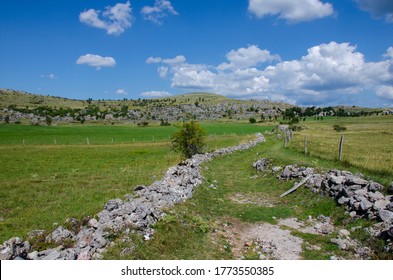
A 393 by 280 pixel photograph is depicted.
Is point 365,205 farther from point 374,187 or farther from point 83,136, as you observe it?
point 83,136

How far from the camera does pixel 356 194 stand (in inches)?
508

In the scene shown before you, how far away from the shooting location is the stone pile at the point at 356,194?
10.9m

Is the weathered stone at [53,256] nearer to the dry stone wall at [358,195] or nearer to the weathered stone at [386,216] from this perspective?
the dry stone wall at [358,195]

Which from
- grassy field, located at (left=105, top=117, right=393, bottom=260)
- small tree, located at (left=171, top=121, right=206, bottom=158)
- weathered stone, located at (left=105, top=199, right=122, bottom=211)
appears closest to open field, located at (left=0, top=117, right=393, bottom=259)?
grassy field, located at (left=105, top=117, right=393, bottom=260)

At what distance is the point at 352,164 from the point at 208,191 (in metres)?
10.3

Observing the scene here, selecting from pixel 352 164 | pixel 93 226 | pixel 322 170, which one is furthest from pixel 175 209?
pixel 352 164

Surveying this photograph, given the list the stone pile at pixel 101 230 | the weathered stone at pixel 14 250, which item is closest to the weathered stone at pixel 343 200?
the stone pile at pixel 101 230

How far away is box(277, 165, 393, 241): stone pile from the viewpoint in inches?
429

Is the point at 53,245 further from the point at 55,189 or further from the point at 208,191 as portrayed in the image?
the point at 55,189

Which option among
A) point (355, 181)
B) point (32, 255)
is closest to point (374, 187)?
point (355, 181)

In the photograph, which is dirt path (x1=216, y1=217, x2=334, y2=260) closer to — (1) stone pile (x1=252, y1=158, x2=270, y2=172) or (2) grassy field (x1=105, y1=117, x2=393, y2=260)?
(2) grassy field (x1=105, y1=117, x2=393, y2=260)

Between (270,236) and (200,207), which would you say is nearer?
(270,236)

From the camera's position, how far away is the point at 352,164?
20.0 metres

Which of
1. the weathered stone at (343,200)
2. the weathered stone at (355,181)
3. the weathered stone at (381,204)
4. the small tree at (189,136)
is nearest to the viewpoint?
the weathered stone at (381,204)
